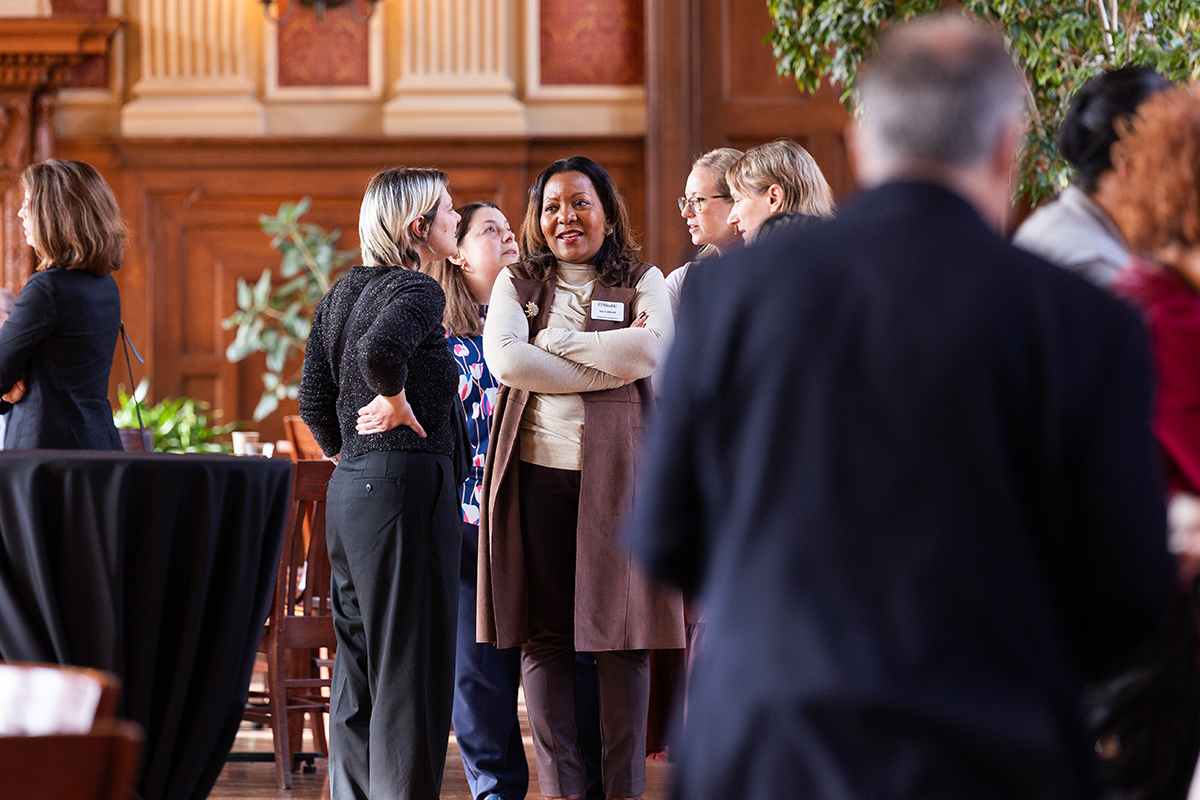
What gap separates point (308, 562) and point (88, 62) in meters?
4.12

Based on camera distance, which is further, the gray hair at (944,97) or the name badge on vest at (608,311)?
the name badge on vest at (608,311)

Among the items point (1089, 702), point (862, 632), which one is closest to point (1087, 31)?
point (1089, 702)

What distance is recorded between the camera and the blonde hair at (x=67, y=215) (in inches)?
128

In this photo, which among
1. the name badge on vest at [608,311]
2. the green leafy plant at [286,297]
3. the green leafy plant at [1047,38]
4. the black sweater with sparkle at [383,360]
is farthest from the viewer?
the green leafy plant at [286,297]

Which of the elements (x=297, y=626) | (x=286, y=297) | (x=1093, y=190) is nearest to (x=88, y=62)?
(x=286, y=297)

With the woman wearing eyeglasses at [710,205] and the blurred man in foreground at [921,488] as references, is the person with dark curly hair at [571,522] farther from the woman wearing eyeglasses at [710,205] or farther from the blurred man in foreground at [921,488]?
the blurred man in foreground at [921,488]

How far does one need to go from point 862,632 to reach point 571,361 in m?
2.04

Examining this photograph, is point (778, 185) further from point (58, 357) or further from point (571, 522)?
point (58, 357)

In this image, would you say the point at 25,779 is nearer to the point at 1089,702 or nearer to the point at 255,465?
the point at 1089,702

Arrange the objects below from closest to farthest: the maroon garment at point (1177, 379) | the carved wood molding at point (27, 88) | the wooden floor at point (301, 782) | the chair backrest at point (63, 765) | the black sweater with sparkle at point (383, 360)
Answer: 1. the chair backrest at point (63, 765)
2. the maroon garment at point (1177, 379)
3. the black sweater with sparkle at point (383, 360)
4. the wooden floor at point (301, 782)
5. the carved wood molding at point (27, 88)

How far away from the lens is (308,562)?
3910mm

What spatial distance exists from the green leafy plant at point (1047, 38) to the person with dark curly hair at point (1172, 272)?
8.57 feet

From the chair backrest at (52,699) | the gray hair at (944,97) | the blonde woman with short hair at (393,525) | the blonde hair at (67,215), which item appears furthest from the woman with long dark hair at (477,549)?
the gray hair at (944,97)

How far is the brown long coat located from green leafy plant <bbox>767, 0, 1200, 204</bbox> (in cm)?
182
